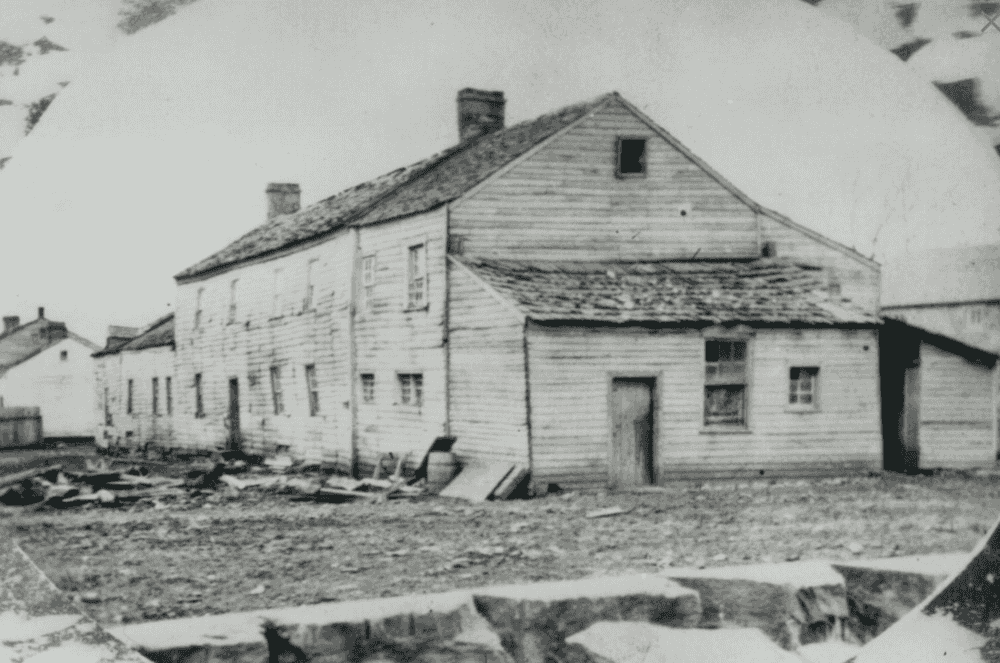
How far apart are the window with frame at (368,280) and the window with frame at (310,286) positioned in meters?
1.37

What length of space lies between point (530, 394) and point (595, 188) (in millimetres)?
3346

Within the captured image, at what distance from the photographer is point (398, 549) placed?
7992 mm

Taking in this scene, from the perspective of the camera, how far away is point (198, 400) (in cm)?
2061

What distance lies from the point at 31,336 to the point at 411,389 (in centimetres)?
833

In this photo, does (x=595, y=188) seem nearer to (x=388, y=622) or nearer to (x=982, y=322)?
(x=982, y=322)

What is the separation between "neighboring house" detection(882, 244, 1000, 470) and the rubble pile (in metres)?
5.93

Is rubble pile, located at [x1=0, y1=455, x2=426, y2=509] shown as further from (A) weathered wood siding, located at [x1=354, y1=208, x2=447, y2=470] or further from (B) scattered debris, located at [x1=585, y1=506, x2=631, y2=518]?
(B) scattered debris, located at [x1=585, y1=506, x2=631, y2=518]

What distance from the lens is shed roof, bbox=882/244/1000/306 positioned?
7.07 m

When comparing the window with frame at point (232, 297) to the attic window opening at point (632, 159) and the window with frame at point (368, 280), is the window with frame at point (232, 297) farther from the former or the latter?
the attic window opening at point (632, 159)

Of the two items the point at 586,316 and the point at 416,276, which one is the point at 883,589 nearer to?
the point at 586,316

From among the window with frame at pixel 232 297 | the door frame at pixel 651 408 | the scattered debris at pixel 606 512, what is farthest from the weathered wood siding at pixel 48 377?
the door frame at pixel 651 408

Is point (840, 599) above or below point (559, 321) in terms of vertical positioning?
below

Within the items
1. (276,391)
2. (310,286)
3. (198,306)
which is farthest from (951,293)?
(198,306)

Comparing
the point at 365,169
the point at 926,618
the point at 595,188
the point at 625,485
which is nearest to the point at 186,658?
the point at 365,169
